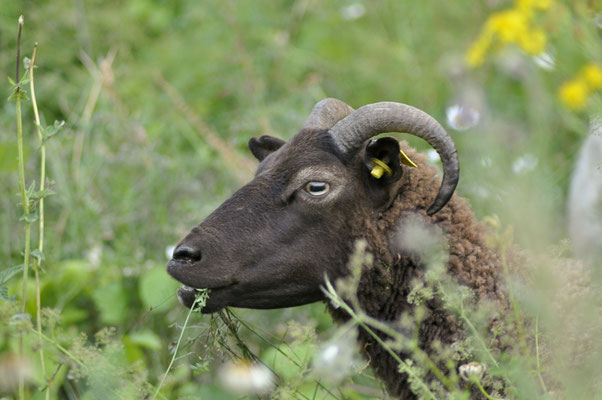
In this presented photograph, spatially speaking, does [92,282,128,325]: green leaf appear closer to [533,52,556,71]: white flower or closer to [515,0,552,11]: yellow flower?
[533,52,556,71]: white flower

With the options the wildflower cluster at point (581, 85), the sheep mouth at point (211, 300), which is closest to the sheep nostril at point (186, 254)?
the sheep mouth at point (211, 300)

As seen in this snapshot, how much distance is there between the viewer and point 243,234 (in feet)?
10.9

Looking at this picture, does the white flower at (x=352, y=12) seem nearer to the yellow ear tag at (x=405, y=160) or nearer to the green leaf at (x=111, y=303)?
the green leaf at (x=111, y=303)

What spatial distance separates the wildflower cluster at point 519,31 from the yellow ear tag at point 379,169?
3.62m

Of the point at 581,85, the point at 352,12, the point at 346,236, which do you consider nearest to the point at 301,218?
the point at 346,236

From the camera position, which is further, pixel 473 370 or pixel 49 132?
pixel 49 132

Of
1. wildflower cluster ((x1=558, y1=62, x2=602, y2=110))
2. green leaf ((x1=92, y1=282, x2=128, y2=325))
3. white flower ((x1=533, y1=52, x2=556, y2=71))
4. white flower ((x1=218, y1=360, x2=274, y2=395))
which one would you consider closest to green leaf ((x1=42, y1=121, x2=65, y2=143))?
white flower ((x1=218, y1=360, x2=274, y2=395))


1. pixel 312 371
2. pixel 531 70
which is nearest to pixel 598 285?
pixel 312 371

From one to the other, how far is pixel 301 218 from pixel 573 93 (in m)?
4.61

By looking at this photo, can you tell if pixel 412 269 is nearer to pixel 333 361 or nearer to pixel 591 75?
pixel 333 361

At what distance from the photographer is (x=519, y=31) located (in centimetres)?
747

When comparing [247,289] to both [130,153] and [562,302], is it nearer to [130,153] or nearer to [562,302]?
[562,302]

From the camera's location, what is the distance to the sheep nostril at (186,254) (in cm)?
322

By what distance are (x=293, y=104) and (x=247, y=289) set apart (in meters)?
4.21
